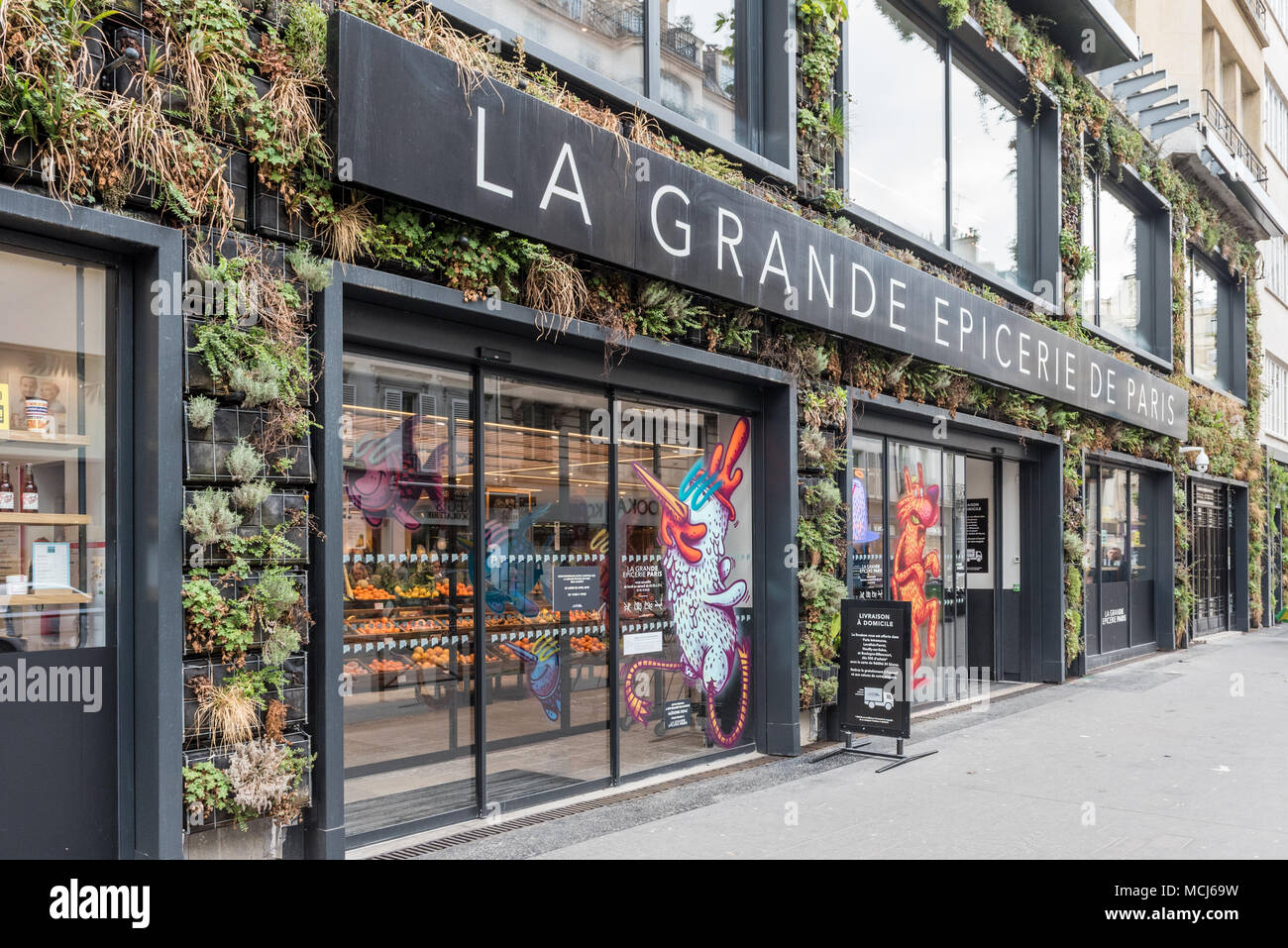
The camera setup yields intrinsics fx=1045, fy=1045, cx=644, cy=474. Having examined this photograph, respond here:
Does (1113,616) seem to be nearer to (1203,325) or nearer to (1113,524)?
(1113,524)

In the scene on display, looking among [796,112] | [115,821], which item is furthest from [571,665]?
[796,112]

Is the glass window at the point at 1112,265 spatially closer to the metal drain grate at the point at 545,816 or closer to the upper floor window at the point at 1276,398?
the upper floor window at the point at 1276,398

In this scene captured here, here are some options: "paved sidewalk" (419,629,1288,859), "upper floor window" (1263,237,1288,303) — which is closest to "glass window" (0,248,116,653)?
"paved sidewalk" (419,629,1288,859)

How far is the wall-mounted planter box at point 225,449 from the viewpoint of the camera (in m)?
4.84

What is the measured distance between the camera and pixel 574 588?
729 cm

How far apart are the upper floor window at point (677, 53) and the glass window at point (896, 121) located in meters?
1.22

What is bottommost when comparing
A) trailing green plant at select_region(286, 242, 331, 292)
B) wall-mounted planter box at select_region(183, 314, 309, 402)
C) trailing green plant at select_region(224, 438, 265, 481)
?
trailing green plant at select_region(224, 438, 265, 481)

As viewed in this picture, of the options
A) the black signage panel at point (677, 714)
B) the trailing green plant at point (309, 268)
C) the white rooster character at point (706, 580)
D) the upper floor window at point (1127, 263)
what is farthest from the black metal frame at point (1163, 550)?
the trailing green plant at point (309, 268)

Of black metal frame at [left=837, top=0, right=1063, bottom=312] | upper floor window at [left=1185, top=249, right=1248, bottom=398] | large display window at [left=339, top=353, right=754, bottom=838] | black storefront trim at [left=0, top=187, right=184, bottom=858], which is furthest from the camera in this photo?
upper floor window at [left=1185, top=249, right=1248, bottom=398]

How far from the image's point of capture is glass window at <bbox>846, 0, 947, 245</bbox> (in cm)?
1009

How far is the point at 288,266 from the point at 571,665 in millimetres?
3350

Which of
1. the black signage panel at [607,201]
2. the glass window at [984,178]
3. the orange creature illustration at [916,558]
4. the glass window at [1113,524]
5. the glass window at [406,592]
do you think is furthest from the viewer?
the glass window at [1113,524]

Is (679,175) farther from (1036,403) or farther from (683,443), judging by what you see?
(1036,403)

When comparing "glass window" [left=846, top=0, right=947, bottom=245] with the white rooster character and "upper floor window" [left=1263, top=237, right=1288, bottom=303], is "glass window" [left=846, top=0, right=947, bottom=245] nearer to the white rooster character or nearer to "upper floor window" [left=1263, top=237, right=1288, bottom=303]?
the white rooster character
